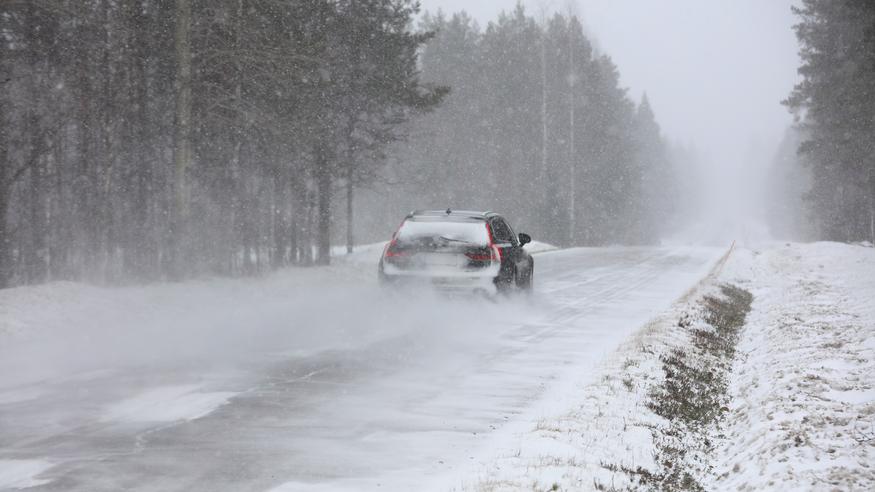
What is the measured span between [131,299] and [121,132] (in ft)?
18.0

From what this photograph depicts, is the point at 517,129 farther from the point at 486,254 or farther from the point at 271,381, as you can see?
the point at 271,381

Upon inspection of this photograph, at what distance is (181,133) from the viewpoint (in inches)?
727

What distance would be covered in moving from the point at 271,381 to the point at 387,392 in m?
1.31

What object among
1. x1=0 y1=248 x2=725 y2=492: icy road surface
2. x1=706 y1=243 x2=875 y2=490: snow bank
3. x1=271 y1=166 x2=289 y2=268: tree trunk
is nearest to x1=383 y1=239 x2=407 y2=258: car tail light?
x1=0 y1=248 x2=725 y2=492: icy road surface

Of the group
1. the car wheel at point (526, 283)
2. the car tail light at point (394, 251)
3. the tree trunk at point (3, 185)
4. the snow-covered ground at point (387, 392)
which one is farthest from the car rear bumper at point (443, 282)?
the tree trunk at point (3, 185)

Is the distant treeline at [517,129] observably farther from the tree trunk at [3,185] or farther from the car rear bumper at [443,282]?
the car rear bumper at [443,282]

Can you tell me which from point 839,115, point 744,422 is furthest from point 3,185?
point 839,115

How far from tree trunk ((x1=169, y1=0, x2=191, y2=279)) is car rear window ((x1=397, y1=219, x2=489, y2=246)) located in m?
6.63

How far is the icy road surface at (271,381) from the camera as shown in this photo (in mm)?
5773

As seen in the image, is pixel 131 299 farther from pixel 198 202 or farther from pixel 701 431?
pixel 701 431

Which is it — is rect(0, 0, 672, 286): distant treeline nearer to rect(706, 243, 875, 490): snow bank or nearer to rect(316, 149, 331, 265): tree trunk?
rect(316, 149, 331, 265): tree trunk

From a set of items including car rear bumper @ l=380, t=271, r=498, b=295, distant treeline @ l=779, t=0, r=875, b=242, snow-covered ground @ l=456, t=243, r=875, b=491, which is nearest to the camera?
snow-covered ground @ l=456, t=243, r=875, b=491

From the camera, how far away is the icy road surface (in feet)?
18.9

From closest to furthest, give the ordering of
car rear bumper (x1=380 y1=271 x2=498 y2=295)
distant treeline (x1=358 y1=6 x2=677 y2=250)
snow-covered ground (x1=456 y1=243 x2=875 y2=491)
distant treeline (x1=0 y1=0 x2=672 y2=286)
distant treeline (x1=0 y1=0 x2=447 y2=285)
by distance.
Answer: snow-covered ground (x1=456 y1=243 x2=875 y2=491)
car rear bumper (x1=380 y1=271 x2=498 y2=295)
distant treeline (x1=0 y1=0 x2=447 y2=285)
distant treeline (x1=0 y1=0 x2=672 y2=286)
distant treeline (x1=358 y1=6 x2=677 y2=250)
